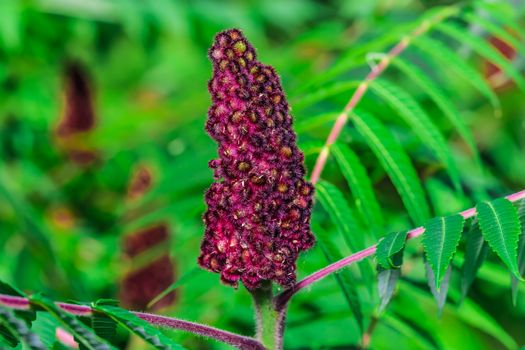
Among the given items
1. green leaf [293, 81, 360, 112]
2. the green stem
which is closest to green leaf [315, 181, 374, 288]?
the green stem

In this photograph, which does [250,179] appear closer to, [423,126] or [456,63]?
[423,126]

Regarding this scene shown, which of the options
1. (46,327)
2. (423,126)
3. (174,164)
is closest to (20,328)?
(46,327)

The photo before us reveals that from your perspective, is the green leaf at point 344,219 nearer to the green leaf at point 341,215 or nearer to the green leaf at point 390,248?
the green leaf at point 341,215

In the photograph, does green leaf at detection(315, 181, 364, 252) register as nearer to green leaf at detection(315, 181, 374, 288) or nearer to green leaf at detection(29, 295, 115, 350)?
green leaf at detection(315, 181, 374, 288)

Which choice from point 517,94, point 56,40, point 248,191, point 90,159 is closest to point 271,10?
point 56,40

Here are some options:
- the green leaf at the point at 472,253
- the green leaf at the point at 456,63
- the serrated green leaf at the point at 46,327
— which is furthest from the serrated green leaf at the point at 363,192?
the serrated green leaf at the point at 46,327

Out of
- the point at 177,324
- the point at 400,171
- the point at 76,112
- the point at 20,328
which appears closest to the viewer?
the point at 20,328

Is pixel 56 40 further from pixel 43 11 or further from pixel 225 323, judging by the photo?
pixel 225 323
